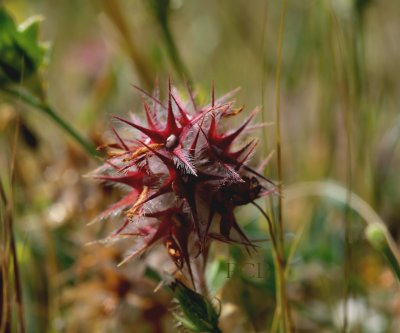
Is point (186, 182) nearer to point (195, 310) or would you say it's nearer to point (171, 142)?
point (171, 142)

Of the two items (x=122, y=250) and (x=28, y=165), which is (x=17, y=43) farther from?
(x=28, y=165)

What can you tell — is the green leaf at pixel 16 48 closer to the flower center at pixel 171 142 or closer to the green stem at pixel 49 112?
the green stem at pixel 49 112

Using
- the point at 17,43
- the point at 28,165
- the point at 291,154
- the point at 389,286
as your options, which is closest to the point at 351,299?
the point at 389,286

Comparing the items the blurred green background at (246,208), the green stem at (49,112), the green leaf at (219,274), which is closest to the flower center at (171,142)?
the blurred green background at (246,208)

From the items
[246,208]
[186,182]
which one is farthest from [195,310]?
[246,208]

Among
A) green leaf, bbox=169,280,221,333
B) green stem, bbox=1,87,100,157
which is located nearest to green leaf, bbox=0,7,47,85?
green stem, bbox=1,87,100,157

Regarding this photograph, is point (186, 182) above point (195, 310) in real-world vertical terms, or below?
above
